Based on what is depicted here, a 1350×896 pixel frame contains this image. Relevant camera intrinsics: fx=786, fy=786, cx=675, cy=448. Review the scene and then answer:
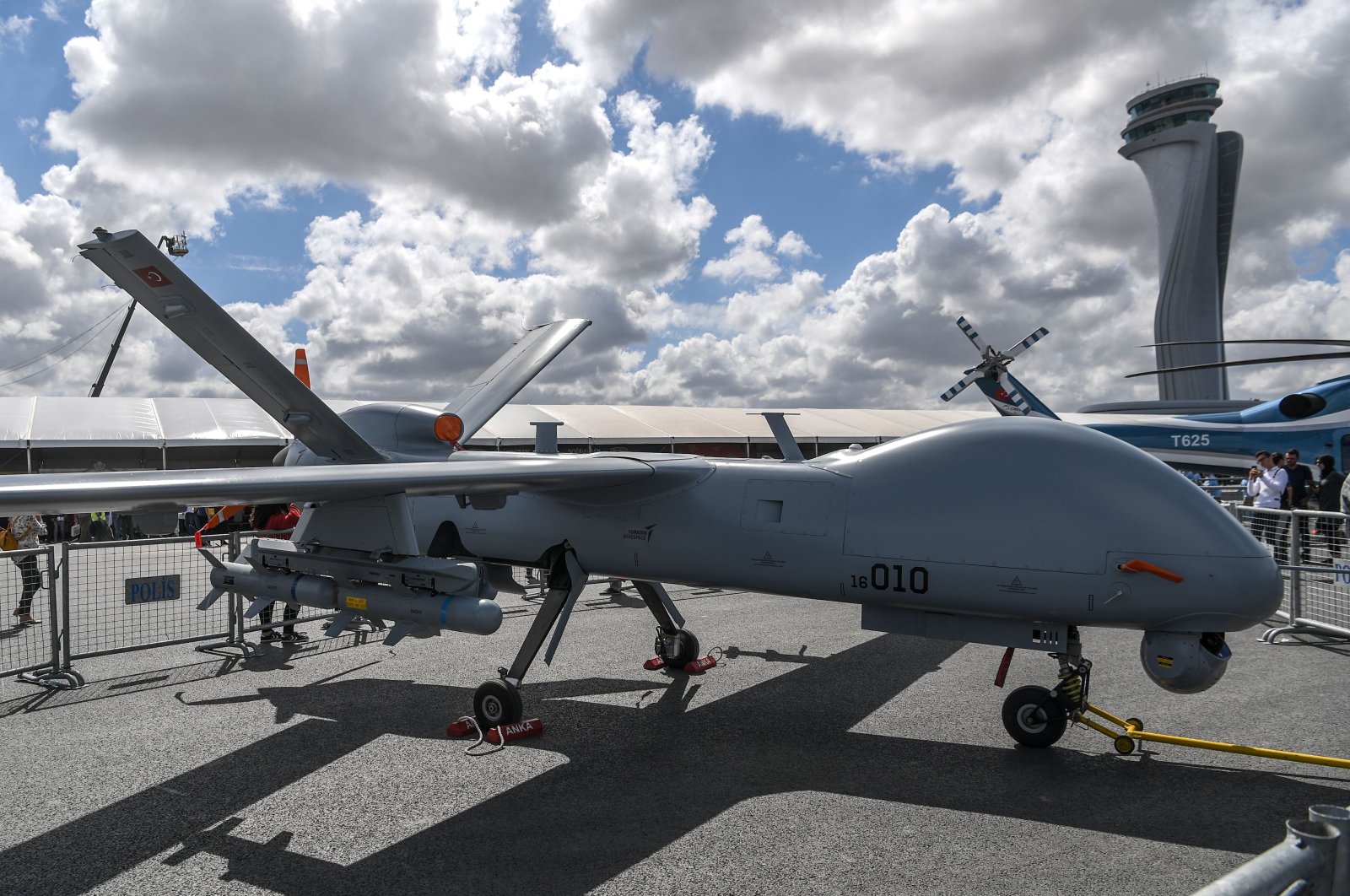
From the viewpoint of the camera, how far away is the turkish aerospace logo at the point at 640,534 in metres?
6.80

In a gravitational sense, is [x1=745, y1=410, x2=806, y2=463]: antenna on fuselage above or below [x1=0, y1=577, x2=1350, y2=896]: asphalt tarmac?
above

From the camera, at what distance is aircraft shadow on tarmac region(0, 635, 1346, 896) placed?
4.54 meters

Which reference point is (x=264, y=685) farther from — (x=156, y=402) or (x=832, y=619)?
(x=156, y=402)

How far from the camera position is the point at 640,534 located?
6844mm

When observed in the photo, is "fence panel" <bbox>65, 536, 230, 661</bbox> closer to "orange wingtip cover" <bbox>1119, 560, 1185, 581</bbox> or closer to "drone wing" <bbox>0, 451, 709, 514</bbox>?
"drone wing" <bbox>0, 451, 709, 514</bbox>

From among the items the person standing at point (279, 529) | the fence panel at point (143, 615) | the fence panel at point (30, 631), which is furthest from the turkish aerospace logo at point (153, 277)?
the person standing at point (279, 529)

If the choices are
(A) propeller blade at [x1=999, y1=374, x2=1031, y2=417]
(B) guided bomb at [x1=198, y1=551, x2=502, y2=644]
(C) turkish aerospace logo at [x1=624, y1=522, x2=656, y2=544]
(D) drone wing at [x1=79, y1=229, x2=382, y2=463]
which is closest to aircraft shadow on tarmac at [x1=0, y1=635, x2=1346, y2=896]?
(B) guided bomb at [x1=198, y1=551, x2=502, y2=644]

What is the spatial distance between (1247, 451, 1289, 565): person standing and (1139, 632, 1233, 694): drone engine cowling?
6454mm

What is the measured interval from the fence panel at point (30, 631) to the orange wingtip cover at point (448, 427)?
4.08m

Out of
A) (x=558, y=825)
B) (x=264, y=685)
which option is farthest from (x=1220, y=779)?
(x=264, y=685)

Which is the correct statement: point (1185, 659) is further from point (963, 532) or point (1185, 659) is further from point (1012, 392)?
point (1012, 392)

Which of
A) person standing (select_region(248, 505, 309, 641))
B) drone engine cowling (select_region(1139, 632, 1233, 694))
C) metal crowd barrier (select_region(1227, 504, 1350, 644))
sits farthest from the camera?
person standing (select_region(248, 505, 309, 641))

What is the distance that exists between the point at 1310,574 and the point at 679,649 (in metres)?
8.50

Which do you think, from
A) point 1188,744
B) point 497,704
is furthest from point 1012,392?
point 497,704
